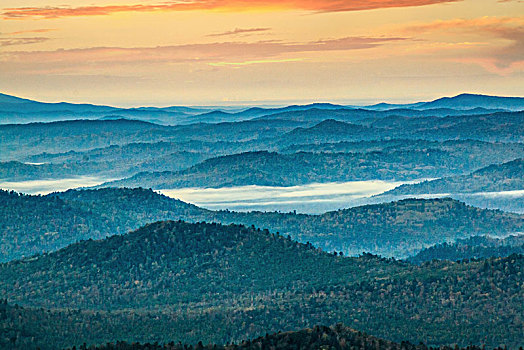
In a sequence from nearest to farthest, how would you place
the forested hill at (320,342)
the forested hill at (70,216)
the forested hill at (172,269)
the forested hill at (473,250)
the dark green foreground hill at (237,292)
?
the forested hill at (320,342) → the dark green foreground hill at (237,292) → the forested hill at (172,269) → the forested hill at (473,250) → the forested hill at (70,216)

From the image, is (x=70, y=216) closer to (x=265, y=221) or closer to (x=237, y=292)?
(x=265, y=221)

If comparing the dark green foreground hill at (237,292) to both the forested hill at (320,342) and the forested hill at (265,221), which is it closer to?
the forested hill at (320,342)

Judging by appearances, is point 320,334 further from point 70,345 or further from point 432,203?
point 432,203

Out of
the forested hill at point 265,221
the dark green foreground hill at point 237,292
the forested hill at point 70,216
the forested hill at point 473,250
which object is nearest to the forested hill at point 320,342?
the dark green foreground hill at point 237,292

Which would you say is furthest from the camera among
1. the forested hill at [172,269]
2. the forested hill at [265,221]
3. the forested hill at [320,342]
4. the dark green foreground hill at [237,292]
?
the forested hill at [265,221]

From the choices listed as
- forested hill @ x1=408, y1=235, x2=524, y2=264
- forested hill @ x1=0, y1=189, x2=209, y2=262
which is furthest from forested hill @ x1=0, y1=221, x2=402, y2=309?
forested hill @ x1=0, y1=189, x2=209, y2=262

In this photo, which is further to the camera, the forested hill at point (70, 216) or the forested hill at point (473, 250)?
the forested hill at point (70, 216)

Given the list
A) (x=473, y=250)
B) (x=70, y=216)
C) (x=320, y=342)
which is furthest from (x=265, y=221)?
(x=320, y=342)

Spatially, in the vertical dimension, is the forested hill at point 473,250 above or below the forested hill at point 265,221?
below
